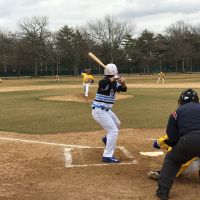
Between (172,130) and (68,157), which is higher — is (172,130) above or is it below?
above

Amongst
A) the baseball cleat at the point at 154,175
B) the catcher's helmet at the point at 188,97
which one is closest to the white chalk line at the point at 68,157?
the baseball cleat at the point at 154,175

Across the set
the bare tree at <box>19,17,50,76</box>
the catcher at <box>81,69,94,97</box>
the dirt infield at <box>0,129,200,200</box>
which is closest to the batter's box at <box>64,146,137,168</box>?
the dirt infield at <box>0,129,200,200</box>

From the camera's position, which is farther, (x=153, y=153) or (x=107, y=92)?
(x=153, y=153)

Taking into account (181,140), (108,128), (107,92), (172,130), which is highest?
(107,92)

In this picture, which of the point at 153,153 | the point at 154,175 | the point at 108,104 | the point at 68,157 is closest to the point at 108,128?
the point at 108,104

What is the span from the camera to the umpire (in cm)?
562

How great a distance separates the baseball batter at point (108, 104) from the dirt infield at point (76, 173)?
12.9 inches

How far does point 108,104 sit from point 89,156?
1.18m

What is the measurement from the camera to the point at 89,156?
8.16 metres

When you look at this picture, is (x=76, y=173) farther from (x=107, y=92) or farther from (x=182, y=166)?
(x=182, y=166)

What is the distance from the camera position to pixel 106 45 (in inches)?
3241

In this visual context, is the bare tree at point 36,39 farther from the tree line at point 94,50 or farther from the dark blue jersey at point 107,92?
the dark blue jersey at point 107,92

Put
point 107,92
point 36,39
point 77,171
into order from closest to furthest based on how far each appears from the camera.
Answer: point 77,171 → point 107,92 → point 36,39

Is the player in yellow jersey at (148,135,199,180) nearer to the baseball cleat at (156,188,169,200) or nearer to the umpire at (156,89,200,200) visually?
the umpire at (156,89,200,200)
